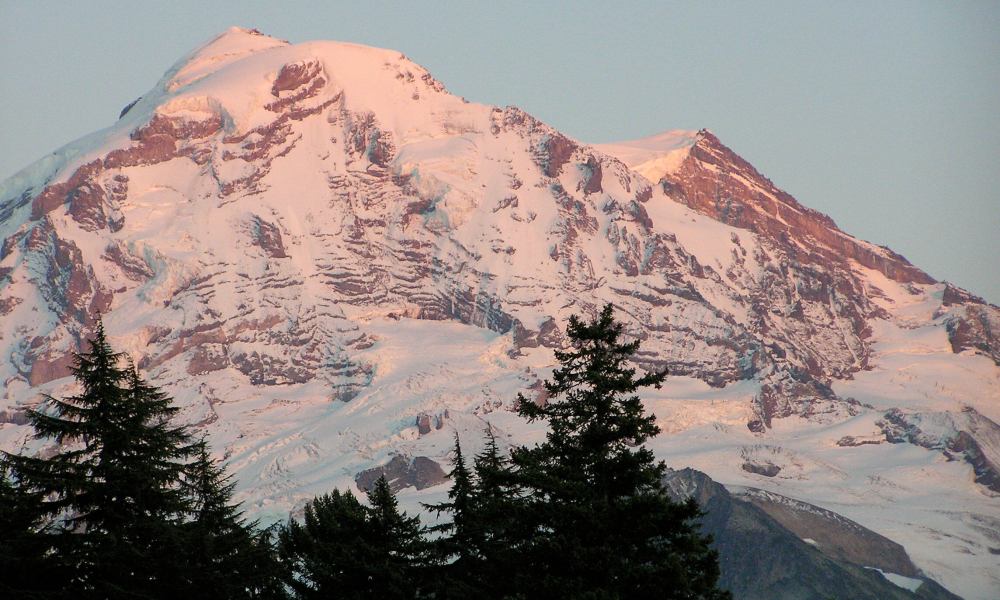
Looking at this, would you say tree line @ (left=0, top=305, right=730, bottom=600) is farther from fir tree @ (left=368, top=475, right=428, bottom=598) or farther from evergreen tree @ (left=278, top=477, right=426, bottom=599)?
evergreen tree @ (left=278, top=477, right=426, bottom=599)

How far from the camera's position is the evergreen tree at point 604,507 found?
4969 centimetres

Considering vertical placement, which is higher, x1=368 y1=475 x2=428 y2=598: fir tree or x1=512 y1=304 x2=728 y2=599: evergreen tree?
x1=512 y1=304 x2=728 y2=599: evergreen tree

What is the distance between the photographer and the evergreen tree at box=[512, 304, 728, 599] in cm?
4969

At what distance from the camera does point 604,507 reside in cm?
5084

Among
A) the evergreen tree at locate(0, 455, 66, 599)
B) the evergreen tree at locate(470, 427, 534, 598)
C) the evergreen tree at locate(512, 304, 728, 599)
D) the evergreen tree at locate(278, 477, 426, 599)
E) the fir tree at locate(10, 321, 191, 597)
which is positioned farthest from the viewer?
the evergreen tree at locate(278, 477, 426, 599)

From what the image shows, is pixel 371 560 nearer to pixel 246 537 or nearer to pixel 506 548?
pixel 246 537

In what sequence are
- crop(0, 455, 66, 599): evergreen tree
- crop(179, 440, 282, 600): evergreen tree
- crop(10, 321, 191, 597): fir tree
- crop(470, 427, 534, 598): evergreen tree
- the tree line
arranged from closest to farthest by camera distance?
crop(0, 455, 66, 599): evergreen tree < the tree line < crop(10, 321, 191, 597): fir tree < crop(470, 427, 534, 598): evergreen tree < crop(179, 440, 282, 600): evergreen tree

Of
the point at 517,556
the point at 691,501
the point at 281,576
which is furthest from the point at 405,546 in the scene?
the point at 691,501

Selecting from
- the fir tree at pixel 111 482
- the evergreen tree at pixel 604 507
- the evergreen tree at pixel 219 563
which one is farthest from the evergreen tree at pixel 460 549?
the fir tree at pixel 111 482

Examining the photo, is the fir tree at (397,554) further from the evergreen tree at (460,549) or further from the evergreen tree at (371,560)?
the evergreen tree at (460,549)

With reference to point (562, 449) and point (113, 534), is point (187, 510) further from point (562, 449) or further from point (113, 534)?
point (562, 449)

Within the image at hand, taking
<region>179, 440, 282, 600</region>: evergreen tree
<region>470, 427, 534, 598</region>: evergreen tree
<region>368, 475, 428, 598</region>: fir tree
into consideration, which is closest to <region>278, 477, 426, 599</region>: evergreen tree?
<region>368, 475, 428, 598</region>: fir tree

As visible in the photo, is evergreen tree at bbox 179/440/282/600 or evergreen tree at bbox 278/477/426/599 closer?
evergreen tree at bbox 179/440/282/600

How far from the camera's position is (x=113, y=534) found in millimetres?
51375
